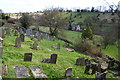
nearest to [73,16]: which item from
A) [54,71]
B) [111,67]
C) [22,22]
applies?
[22,22]

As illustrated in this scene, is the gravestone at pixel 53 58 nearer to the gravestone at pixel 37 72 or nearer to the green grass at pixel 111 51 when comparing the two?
the gravestone at pixel 37 72

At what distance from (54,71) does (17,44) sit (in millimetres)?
5515

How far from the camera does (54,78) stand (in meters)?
7.17

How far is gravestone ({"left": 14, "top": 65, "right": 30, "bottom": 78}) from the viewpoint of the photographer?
6.75 metres

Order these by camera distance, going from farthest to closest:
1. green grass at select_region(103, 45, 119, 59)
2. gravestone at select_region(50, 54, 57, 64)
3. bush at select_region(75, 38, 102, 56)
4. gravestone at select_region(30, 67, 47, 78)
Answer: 1. green grass at select_region(103, 45, 119, 59)
2. bush at select_region(75, 38, 102, 56)
3. gravestone at select_region(50, 54, 57, 64)
4. gravestone at select_region(30, 67, 47, 78)

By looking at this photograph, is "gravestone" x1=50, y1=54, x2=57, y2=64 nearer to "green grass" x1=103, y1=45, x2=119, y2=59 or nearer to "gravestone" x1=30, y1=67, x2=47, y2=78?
"gravestone" x1=30, y1=67, x2=47, y2=78

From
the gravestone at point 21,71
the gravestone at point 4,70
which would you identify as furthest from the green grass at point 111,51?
the gravestone at point 4,70

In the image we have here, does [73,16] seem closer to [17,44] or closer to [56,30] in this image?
[56,30]

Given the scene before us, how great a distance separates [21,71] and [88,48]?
518 inches

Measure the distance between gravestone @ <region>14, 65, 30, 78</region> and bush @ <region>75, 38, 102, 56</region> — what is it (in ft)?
41.0

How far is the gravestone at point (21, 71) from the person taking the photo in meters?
6.75

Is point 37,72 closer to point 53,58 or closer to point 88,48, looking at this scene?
point 53,58

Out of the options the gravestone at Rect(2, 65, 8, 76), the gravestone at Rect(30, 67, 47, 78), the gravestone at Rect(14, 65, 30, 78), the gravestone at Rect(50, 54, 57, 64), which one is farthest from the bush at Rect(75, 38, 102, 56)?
the gravestone at Rect(2, 65, 8, 76)

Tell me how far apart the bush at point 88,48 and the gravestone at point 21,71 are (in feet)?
41.0
